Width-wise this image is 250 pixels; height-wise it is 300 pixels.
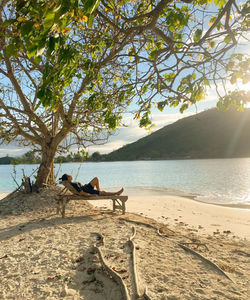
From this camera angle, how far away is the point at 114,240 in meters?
4.73

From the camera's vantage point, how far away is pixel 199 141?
320 feet

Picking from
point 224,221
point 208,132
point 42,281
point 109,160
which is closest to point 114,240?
point 42,281

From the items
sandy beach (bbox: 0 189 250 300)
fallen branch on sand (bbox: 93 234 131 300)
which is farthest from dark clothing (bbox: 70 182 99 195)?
fallen branch on sand (bbox: 93 234 131 300)

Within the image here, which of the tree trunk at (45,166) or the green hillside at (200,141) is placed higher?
the green hillside at (200,141)

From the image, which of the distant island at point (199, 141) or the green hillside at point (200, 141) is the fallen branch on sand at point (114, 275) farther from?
the green hillside at point (200, 141)

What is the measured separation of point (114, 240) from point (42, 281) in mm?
1752

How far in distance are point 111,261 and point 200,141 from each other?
98.4 m

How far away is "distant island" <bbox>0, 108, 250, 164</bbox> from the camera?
8869cm

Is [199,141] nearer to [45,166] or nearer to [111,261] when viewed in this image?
[45,166]

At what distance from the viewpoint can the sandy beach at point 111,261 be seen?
301cm

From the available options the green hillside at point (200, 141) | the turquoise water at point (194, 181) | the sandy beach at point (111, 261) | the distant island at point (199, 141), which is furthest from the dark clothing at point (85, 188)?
the green hillside at point (200, 141)

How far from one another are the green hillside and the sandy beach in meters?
77.4

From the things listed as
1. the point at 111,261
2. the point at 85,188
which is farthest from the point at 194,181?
the point at 111,261

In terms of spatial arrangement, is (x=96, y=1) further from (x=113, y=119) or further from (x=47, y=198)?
(x=47, y=198)
